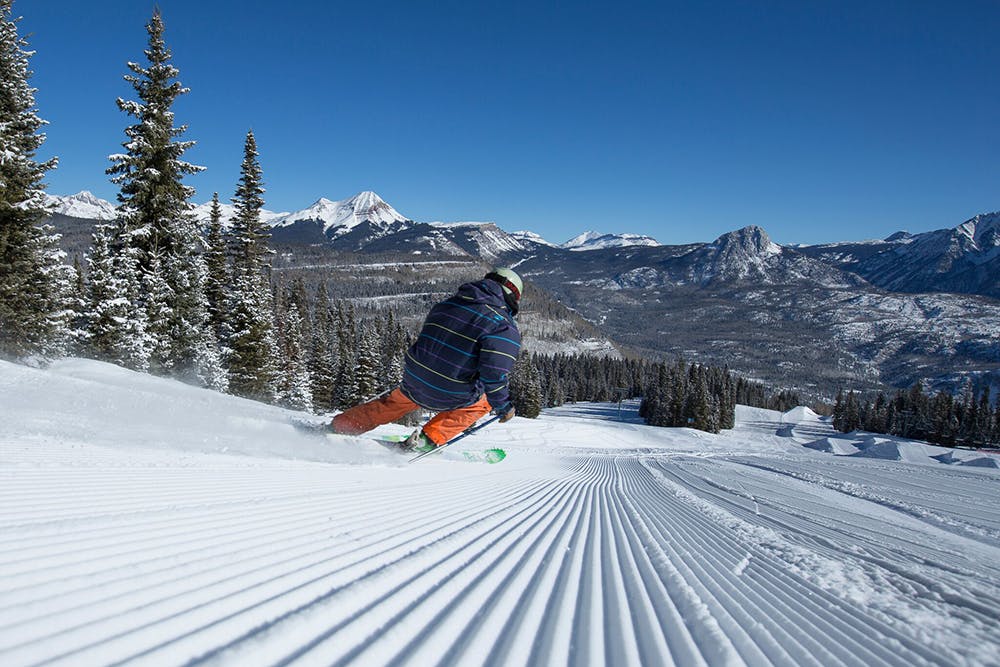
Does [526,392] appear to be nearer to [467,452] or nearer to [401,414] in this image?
[467,452]

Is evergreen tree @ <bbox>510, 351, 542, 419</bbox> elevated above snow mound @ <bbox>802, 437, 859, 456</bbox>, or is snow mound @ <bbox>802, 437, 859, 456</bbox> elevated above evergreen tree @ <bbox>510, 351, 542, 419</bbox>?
evergreen tree @ <bbox>510, 351, 542, 419</bbox>

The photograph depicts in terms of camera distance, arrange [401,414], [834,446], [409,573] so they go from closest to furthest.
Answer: [409,573]
[401,414]
[834,446]

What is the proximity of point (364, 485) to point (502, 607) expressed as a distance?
3.02 metres

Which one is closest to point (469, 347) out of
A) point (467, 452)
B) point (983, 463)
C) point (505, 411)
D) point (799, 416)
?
point (505, 411)

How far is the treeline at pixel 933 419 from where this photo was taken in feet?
243

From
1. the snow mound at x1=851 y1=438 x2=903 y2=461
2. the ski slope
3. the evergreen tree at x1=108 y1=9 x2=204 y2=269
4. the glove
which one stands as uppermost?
the evergreen tree at x1=108 y1=9 x2=204 y2=269

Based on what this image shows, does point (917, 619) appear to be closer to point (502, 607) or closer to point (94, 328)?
point (502, 607)

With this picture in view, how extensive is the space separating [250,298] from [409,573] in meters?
27.2

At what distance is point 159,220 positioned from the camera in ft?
67.5

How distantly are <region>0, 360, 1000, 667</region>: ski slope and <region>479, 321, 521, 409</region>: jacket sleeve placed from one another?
1.29 meters

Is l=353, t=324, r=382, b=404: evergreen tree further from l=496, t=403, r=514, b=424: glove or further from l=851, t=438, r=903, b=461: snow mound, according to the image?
l=851, t=438, r=903, b=461: snow mound

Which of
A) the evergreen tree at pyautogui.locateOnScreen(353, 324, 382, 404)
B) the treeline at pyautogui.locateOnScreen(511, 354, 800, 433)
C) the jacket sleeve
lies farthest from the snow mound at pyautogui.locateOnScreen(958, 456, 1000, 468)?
the evergreen tree at pyautogui.locateOnScreen(353, 324, 382, 404)

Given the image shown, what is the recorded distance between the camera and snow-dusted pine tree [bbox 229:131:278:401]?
2583 centimetres

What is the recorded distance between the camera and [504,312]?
6.30 meters
